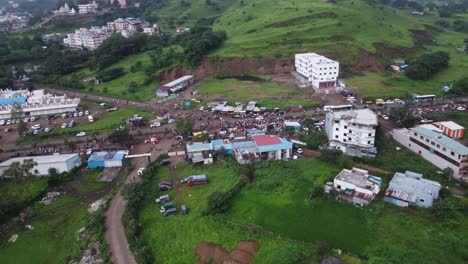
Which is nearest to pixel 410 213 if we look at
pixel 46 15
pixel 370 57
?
pixel 370 57

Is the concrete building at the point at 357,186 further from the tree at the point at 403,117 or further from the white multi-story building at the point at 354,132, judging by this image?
the tree at the point at 403,117

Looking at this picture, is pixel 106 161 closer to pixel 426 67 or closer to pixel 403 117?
pixel 403 117

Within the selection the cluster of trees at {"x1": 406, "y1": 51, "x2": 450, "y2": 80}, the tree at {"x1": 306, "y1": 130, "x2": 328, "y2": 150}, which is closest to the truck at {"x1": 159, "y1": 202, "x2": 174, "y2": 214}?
the tree at {"x1": 306, "y1": 130, "x2": 328, "y2": 150}

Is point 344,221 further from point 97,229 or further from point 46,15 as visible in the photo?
point 46,15

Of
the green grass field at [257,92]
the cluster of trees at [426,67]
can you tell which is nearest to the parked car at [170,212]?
the green grass field at [257,92]

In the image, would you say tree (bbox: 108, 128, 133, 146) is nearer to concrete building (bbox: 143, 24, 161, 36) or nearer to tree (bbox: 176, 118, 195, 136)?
tree (bbox: 176, 118, 195, 136)

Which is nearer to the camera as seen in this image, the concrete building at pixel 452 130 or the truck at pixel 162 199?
the truck at pixel 162 199
